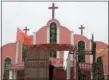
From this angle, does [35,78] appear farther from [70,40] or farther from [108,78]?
[70,40]

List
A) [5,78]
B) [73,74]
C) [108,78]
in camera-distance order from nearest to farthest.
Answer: [73,74] → [108,78] → [5,78]

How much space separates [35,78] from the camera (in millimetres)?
16344

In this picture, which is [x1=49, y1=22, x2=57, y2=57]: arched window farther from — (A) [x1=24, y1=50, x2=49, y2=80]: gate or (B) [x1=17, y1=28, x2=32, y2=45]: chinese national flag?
(A) [x1=24, y1=50, x2=49, y2=80]: gate

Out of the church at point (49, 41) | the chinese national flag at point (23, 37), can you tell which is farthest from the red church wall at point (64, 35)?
the chinese national flag at point (23, 37)

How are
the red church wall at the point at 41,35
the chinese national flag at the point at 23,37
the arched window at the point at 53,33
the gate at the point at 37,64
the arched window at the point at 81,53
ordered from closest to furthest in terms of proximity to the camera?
the gate at the point at 37,64 → the arched window at the point at 81,53 → the chinese national flag at the point at 23,37 → the red church wall at the point at 41,35 → the arched window at the point at 53,33

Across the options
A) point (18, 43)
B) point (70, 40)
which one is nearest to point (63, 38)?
point (70, 40)

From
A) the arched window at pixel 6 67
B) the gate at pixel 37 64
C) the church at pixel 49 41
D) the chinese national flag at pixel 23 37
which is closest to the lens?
the gate at pixel 37 64

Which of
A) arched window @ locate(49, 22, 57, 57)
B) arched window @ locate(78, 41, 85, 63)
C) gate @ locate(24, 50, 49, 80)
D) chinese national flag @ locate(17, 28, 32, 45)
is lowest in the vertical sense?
gate @ locate(24, 50, 49, 80)

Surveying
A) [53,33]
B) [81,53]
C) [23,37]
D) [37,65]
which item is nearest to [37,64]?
[37,65]

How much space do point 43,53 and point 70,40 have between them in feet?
51.5

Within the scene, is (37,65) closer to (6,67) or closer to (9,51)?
(6,67)

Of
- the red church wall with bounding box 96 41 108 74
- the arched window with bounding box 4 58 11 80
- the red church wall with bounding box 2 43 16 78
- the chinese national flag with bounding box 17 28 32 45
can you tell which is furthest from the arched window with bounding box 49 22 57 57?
the arched window with bounding box 4 58 11 80

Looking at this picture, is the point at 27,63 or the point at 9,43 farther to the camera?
the point at 9,43

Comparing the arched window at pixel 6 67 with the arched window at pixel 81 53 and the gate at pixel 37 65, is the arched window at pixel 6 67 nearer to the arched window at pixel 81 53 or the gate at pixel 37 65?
the arched window at pixel 81 53
